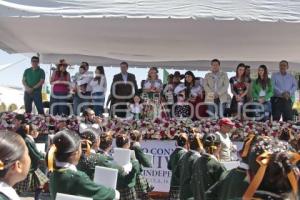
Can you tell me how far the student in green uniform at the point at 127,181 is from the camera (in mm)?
6605

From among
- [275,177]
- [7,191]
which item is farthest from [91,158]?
[7,191]

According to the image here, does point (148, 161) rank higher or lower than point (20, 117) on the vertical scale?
lower

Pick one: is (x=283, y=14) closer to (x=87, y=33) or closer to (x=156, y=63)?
(x=87, y=33)

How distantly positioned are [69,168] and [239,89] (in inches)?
258

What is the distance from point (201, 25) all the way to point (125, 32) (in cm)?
162

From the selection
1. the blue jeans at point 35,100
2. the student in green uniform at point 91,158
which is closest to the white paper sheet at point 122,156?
the student in green uniform at point 91,158

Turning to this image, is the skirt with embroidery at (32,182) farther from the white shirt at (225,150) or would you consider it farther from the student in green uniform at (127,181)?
the white shirt at (225,150)

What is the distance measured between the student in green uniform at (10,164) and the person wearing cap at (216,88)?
7.69m

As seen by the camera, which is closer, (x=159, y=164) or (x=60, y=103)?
(x=159, y=164)

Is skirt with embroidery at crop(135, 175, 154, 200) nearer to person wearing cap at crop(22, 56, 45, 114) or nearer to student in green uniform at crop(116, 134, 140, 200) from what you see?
student in green uniform at crop(116, 134, 140, 200)

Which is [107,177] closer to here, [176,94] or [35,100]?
[176,94]

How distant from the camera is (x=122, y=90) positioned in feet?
34.6

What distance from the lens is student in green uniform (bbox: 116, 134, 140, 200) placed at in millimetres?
6605

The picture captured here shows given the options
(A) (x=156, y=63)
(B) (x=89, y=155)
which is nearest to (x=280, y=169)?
(B) (x=89, y=155)
